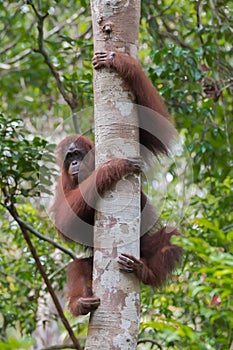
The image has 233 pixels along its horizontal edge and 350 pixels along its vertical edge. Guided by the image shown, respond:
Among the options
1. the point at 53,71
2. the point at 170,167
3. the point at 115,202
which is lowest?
the point at 115,202

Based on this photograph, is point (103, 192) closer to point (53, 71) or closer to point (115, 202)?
point (115, 202)

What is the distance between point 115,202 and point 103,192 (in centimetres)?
14

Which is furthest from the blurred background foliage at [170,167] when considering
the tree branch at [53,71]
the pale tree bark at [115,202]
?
the pale tree bark at [115,202]

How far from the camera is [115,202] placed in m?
2.79

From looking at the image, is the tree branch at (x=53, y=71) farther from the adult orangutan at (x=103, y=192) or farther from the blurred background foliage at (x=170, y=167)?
the adult orangutan at (x=103, y=192)

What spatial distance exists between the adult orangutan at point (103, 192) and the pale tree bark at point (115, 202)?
46 mm

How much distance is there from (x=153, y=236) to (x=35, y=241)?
1874 millimetres

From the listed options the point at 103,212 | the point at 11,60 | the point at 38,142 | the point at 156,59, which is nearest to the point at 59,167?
the point at 38,142

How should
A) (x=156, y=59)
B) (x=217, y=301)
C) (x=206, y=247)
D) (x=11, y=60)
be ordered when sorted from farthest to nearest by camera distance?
1. (x=11, y=60)
2. (x=156, y=59)
3. (x=217, y=301)
4. (x=206, y=247)

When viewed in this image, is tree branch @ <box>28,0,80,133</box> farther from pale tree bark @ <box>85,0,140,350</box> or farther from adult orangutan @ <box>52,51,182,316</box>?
pale tree bark @ <box>85,0,140,350</box>

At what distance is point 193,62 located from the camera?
197 inches

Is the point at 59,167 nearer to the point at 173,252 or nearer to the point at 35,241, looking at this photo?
the point at 173,252

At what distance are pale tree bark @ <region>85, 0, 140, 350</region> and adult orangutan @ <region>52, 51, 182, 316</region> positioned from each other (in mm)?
46

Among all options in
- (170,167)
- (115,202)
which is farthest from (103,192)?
(170,167)
